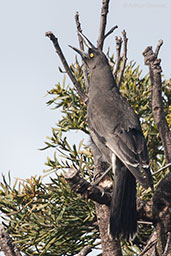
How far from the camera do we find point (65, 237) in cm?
461

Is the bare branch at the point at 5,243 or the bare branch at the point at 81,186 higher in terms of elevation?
the bare branch at the point at 81,186

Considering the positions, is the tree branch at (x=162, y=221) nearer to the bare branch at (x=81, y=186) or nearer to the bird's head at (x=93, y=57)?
the bare branch at (x=81, y=186)

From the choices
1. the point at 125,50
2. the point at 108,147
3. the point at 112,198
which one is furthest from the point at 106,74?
the point at 112,198

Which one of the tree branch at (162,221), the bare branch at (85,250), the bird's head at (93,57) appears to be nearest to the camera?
the tree branch at (162,221)

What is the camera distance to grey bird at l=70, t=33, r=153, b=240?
12.6 feet

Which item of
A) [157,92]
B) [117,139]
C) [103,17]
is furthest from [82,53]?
[157,92]

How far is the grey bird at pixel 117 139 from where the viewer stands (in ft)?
12.6

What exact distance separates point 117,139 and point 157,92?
2.73 feet

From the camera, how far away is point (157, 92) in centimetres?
366

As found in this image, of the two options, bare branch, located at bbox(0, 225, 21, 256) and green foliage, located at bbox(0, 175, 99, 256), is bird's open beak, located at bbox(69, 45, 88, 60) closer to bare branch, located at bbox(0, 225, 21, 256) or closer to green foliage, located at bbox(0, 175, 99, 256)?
green foliage, located at bbox(0, 175, 99, 256)

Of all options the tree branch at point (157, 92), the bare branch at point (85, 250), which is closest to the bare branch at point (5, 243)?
the bare branch at point (85, 250)

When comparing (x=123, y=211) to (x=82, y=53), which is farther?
(x=82, y=53)

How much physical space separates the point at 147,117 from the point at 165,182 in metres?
1.48

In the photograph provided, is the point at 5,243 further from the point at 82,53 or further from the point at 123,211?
the point at 82,53
